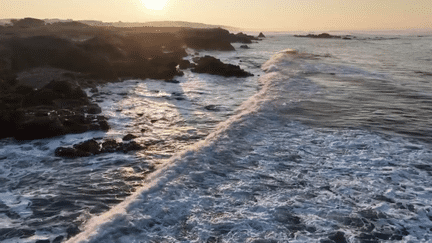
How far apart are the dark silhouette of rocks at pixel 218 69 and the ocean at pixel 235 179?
9639mm

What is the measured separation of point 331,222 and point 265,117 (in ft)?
21.1

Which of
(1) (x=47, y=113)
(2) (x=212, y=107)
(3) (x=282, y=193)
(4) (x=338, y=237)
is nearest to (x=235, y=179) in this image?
(3) (x=282, y=193)

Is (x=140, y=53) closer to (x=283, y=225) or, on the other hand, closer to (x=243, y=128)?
(x=243, y=128)

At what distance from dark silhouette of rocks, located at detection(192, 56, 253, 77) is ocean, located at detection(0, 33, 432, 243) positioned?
31.6ft

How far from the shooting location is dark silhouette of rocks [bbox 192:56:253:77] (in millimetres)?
22625

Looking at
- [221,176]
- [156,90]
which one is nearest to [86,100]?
[156,90]

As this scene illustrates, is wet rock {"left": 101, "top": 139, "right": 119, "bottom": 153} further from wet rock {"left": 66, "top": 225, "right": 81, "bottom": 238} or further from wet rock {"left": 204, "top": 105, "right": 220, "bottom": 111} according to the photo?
wet rock {"left": 204, "top": 105, "right": 220, "bottom": 111}

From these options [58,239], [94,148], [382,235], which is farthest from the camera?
[94,148]

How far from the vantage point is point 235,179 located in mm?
6793

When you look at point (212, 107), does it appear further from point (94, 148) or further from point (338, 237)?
point (338, 237)

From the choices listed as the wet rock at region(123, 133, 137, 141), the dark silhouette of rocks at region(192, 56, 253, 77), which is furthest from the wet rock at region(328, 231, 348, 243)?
the dark silhouette of rocks at region(192, 56, 253, 77)

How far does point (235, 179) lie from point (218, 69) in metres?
Result: 17.4

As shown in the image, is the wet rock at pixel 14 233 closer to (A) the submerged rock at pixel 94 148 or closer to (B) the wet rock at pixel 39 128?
(A) the submerged rock at pixel 94 148

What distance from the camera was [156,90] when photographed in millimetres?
16906
